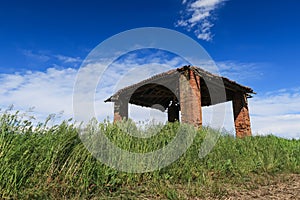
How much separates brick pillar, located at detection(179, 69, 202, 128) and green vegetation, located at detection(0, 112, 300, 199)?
3673 millimetres

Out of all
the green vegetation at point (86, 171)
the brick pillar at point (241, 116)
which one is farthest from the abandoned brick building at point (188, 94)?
the green vegetation at point (86, 171)

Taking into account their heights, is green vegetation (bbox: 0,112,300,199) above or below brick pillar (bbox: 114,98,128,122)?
below

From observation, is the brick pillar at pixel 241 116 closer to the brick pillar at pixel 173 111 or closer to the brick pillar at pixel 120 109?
the brick pillar at pixel 173 111

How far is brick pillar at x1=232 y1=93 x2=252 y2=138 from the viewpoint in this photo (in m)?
12.5

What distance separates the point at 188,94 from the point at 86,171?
6.51 meters

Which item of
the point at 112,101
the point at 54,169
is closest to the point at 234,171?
the point at 54,169

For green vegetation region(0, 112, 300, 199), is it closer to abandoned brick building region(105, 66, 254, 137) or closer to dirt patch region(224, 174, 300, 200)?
dirt patch region(224, 174, 300, 200)

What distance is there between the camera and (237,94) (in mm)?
13008

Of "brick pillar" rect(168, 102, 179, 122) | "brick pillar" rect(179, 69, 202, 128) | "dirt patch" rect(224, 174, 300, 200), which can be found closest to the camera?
"dirt patch" rect(224, 174, 300, 200)

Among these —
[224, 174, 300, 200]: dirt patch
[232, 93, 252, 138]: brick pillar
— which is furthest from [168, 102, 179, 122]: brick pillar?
[224, 174, 300, 200]: dirt patch

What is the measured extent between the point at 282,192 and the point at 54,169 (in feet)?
13.0

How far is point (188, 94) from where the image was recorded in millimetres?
9789

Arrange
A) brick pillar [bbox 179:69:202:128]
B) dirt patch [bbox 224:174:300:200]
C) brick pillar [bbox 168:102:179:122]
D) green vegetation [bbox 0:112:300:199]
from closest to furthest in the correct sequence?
green vegetation [bbox 0:112:300:199] < dirt patch [bbox 224:174:300:200] < brick pillar [bbox 179:69:202:128] < brick pillar [bbox 168:102:179:122]

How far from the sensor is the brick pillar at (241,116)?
491 inches
